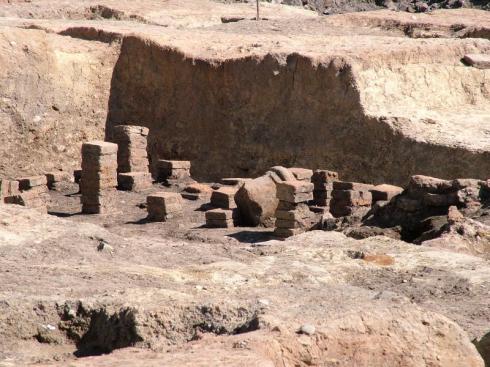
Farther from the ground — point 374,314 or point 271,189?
point 374,314

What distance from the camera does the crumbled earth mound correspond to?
6867mm

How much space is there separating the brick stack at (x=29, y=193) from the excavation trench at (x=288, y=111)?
4.38 metres

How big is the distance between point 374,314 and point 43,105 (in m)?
16.1

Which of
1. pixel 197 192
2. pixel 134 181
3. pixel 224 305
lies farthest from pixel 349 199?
pixel 224 305

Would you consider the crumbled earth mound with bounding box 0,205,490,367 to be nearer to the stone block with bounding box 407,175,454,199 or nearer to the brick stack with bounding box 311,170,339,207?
the stone block with bounding box 407,175,454,199

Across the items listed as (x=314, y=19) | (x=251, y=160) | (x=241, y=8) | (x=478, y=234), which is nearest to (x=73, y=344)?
(x=478, y=234)

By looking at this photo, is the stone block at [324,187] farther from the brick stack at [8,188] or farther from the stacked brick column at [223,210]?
the brick stack at [8,188]

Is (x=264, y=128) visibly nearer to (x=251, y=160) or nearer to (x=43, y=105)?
(x=251, y=160)

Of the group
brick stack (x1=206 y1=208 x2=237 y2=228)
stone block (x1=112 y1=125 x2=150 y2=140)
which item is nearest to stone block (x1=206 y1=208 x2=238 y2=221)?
brick stack (x1=206 y1=208 x2=237 y2=228)

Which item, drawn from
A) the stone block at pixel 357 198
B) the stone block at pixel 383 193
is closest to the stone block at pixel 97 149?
the stone block at pixel 357 198

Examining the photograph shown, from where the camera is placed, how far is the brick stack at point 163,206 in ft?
58.4

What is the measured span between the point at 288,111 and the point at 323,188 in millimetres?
4141

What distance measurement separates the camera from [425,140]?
743 inches

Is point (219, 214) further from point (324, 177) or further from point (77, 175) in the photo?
point (77, 175)
